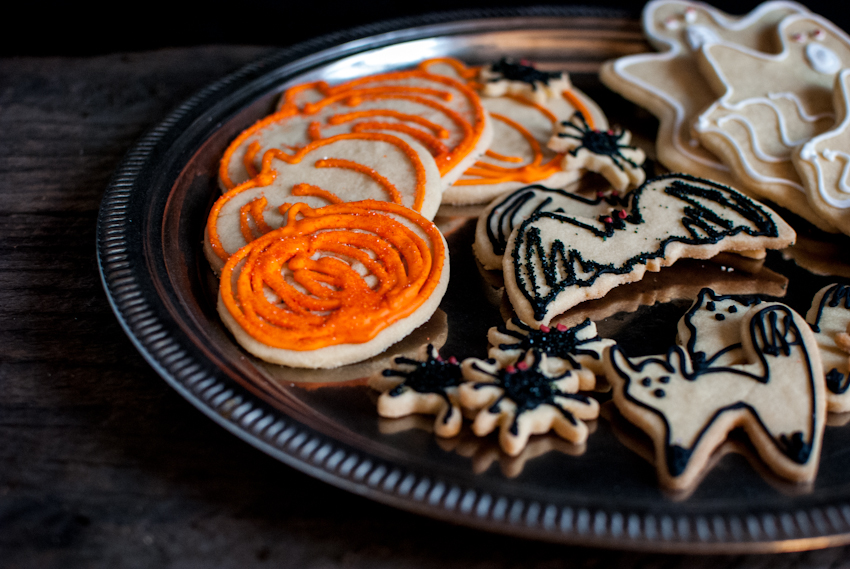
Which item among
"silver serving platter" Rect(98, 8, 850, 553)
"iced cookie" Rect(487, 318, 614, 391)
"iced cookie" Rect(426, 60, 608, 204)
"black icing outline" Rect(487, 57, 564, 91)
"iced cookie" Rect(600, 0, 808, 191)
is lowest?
"silver serving platter" Rect(98, 8, 850, 553)

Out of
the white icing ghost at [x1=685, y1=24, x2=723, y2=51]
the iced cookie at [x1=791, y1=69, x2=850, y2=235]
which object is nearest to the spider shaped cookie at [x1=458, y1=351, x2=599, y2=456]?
the iced cookie at [x1=791, y1=69, x2=850, y2=235]

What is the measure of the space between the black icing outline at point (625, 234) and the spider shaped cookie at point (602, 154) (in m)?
0.18

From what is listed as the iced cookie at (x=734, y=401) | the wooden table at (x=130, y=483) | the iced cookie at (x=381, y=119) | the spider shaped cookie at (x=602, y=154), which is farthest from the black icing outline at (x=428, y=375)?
the spider shaped cookie at (x=602, y=154)

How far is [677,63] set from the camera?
9.75 feet

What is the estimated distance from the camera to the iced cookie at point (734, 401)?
1.65m

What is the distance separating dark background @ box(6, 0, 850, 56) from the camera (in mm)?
3711

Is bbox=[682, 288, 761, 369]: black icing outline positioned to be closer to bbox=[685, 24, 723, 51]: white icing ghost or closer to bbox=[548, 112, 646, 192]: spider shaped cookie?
bbox=[548, 112, 646, 192]: spider shaped cookie

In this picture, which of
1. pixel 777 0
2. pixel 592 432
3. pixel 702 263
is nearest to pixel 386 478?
pixel 592 432

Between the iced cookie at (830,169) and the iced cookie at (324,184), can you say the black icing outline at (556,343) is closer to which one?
the iced cookie at (324,184)

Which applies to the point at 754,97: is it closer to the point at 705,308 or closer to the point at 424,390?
the point at 705,308

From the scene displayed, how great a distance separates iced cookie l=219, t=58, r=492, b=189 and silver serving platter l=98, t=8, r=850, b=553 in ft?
0.53

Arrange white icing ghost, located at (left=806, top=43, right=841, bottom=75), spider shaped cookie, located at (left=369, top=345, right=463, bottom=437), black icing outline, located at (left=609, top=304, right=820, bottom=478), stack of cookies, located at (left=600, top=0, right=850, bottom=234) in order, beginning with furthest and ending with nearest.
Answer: white icing ghost, located at (left=806, top=43, right=841, bottom=75)
stack of cookies, located at (left=600, top=0, right=850, bottom=234)
spider shaped cookie, located at (left=369, top=345, right=463, bottom=437)
black icing outline, located at (left=609, top=304, right=820, bottom=478)

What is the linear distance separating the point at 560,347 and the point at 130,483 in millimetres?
1137

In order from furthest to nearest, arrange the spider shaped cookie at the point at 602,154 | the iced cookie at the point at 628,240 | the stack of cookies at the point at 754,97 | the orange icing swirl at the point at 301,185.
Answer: the spider shaped cookie at the point at 602,154 → the stack of cookies at the point at 754,97 → the orange icing swirl at the point at 301,185 → the iced cookie at the point at 628,240
